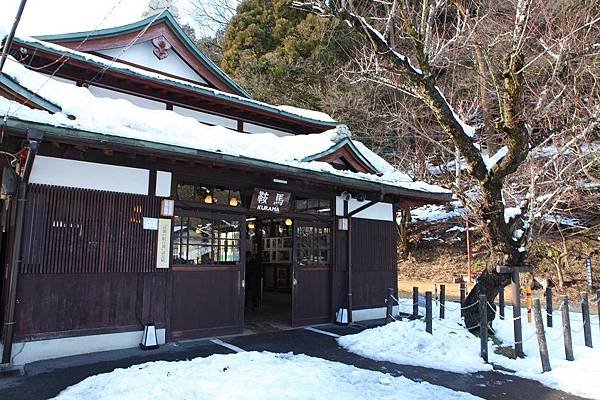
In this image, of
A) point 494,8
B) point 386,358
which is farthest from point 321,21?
point 386,358

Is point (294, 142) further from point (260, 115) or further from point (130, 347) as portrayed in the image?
point (130, 347)

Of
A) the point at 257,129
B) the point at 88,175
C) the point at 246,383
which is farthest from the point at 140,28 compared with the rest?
the point at 246,383

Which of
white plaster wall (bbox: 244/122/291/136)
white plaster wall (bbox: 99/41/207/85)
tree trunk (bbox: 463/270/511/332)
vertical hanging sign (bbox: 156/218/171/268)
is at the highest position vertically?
white plaster wall (bbox: 99/41/207/85)

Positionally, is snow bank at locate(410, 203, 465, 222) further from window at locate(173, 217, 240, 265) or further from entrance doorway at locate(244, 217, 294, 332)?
window at locate(173, 217, 240, 265)

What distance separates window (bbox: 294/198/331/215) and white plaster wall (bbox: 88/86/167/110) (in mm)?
4146

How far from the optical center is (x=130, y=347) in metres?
7.78

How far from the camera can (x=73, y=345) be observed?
7.25 meters

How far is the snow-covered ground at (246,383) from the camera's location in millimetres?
5344

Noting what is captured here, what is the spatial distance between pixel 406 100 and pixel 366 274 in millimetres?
10073

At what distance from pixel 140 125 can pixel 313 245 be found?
4.97m

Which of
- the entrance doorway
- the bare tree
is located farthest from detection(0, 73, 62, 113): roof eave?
the entrance doorway

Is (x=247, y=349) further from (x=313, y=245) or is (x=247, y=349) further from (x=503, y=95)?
(x=503, y=95)

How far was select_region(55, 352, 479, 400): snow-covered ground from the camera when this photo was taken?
210 inches

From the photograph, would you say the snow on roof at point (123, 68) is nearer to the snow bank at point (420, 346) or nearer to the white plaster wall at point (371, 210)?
the white plaster wall at point (371, 210)
